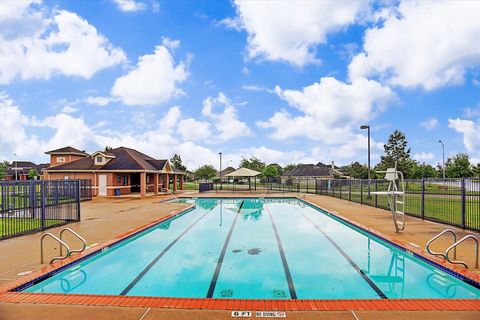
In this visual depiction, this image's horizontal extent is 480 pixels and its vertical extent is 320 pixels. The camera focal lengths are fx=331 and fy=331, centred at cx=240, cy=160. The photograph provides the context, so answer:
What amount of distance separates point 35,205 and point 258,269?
817 cm

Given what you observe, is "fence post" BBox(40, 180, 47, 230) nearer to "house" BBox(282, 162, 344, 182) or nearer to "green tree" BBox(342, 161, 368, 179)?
"green tree" BBox(342, 161, 368, 179)

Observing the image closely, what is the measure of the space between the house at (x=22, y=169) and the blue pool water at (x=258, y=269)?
231 feet

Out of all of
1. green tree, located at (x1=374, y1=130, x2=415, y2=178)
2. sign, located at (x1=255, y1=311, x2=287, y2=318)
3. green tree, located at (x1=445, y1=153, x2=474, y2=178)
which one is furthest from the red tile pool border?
green tree, located at (x1=374, y1=130, x2=415, y2=178)

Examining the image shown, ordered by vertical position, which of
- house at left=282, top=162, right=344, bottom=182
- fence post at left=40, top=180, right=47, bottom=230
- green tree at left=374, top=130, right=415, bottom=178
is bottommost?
house at left=282, top=162, right=344, bottom=182

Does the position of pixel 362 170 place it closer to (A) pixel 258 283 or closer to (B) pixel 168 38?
(B) pixel 168 38

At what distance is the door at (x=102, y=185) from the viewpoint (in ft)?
93.9

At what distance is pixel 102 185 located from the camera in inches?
1133

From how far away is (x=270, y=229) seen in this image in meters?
12.6

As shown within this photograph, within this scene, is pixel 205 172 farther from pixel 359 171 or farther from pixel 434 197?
pixel 434 197

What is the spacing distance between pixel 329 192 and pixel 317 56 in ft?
38.5

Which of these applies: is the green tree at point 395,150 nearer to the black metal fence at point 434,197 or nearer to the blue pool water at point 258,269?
the black metal fence at point 434,197

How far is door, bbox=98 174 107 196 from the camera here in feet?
93.9

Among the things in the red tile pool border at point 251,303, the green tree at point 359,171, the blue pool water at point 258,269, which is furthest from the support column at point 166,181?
the green tree at point 359,171

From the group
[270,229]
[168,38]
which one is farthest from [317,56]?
[270,229]
